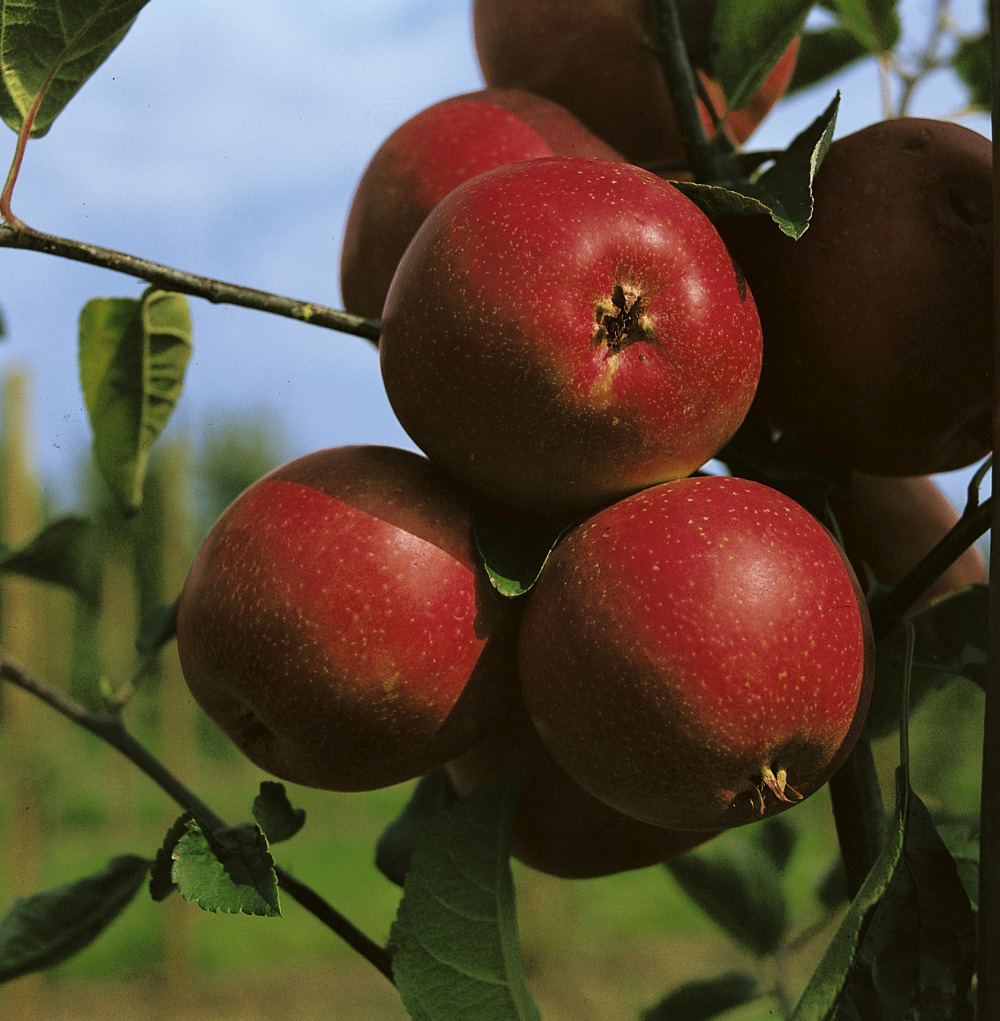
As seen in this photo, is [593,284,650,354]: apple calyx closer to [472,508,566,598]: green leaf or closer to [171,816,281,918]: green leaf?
[472,508,566,598]: green leaf

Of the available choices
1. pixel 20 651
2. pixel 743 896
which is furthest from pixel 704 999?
pixel 20 651

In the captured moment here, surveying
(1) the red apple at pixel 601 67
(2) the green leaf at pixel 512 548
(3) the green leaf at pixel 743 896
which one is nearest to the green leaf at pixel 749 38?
(1) the red apple at pixel 601 67

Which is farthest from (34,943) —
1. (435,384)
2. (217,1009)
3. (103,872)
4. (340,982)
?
(340,982)

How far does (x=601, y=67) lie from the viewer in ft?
2.09

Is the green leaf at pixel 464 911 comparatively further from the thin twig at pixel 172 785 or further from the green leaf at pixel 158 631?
the green leaf at pixel 158 631

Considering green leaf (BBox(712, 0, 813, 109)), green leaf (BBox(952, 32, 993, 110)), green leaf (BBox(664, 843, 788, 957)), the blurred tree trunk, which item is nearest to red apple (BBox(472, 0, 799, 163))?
green leaf (BBox(712, 0, 813, 109))

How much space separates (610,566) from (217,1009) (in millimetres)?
7512

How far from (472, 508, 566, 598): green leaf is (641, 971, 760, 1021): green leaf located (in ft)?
1.30

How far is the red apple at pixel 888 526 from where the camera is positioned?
63 centimetres

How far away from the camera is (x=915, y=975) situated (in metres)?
0.43

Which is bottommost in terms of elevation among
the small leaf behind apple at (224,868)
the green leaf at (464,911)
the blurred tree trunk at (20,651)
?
the blurred tree trunk at (20,651)

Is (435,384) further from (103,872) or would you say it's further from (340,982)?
(340,982)

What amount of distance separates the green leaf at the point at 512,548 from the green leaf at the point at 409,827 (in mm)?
195

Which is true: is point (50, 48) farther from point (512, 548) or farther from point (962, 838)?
point (962, 838)
